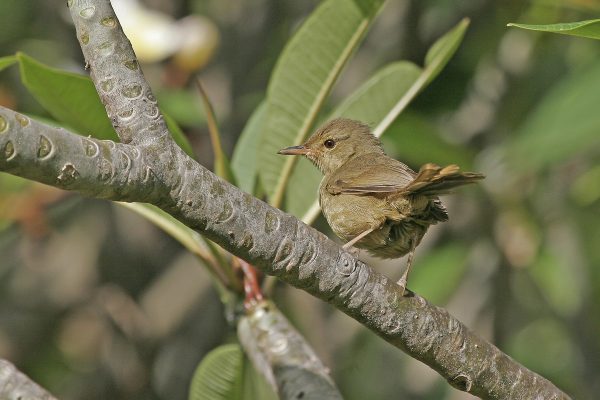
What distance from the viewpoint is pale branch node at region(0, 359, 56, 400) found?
2.64 meters

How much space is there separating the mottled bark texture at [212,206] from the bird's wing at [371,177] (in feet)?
2.67

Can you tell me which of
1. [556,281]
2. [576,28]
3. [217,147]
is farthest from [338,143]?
[576,28]

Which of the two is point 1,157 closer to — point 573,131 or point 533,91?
point 573,131

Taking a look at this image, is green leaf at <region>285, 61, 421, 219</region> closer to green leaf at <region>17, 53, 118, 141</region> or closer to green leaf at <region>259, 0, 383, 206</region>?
green leaf at <region>259, 0, 383, 206</region>

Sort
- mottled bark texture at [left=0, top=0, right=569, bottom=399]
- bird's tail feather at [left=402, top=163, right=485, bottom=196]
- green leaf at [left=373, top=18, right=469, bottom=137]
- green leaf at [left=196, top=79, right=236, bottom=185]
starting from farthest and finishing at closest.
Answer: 1. green leaf at [left=373, top=18, right=469, bottom=137]
2. green leaf at [left=196, top=79, right=236, bottom=185]
3. bird's tail feather at [left=402, top=163, right=485, bottom=196]
4. mottled bark texture at [left=0, top=0, right=569, bottom=399]

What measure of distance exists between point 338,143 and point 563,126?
4.19 feet

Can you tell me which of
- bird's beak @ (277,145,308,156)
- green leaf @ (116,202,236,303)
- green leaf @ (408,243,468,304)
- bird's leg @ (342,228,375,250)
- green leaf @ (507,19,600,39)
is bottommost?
green leaf @ (408,243,468,304)

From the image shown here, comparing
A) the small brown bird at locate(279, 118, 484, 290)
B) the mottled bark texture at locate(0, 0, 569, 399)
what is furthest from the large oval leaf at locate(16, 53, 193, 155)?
the mottled bark texture at locate(0, 0, 569, 399)

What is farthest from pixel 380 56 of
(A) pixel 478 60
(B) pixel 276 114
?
(B) pixel 276 114

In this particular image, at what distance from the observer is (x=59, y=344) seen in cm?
632

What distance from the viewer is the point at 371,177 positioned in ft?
Result: 12.0

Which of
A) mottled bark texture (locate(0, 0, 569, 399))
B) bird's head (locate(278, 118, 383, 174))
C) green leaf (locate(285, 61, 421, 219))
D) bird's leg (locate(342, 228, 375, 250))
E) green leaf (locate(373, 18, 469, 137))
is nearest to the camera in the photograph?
mottled bark texture (locate(0, 0, 569, 399))

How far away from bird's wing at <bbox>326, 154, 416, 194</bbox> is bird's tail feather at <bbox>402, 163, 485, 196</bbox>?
0.23 metres

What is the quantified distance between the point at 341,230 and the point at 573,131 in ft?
5.66
